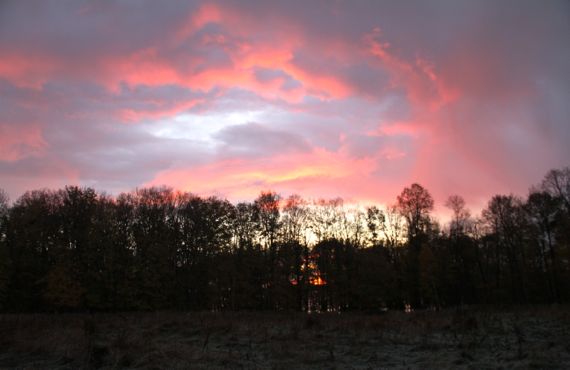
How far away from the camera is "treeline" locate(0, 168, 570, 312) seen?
49781 mm

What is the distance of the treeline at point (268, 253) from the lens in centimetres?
4978

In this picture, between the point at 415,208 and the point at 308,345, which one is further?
the point at 415,208

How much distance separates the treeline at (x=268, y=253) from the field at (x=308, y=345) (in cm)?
2791

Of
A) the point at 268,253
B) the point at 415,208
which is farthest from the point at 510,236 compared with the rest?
the point at 268,253

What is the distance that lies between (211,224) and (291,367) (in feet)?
153

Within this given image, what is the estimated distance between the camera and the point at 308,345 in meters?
17.5

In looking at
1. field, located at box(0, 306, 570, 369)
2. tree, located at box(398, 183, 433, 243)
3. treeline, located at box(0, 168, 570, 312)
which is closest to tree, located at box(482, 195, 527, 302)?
treeline, located at box(0, 168, 570, 312)

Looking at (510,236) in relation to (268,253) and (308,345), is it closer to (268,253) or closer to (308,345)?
(268,253)

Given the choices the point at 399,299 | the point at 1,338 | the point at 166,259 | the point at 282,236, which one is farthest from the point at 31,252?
the point at 399,299

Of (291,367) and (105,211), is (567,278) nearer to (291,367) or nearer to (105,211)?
(291,367)

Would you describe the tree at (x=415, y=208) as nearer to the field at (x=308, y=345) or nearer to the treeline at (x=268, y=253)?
the treeline at (x=268, y=253)

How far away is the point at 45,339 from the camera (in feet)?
61.7

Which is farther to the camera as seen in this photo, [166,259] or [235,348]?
[166,259]

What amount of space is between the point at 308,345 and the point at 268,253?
4337cm
